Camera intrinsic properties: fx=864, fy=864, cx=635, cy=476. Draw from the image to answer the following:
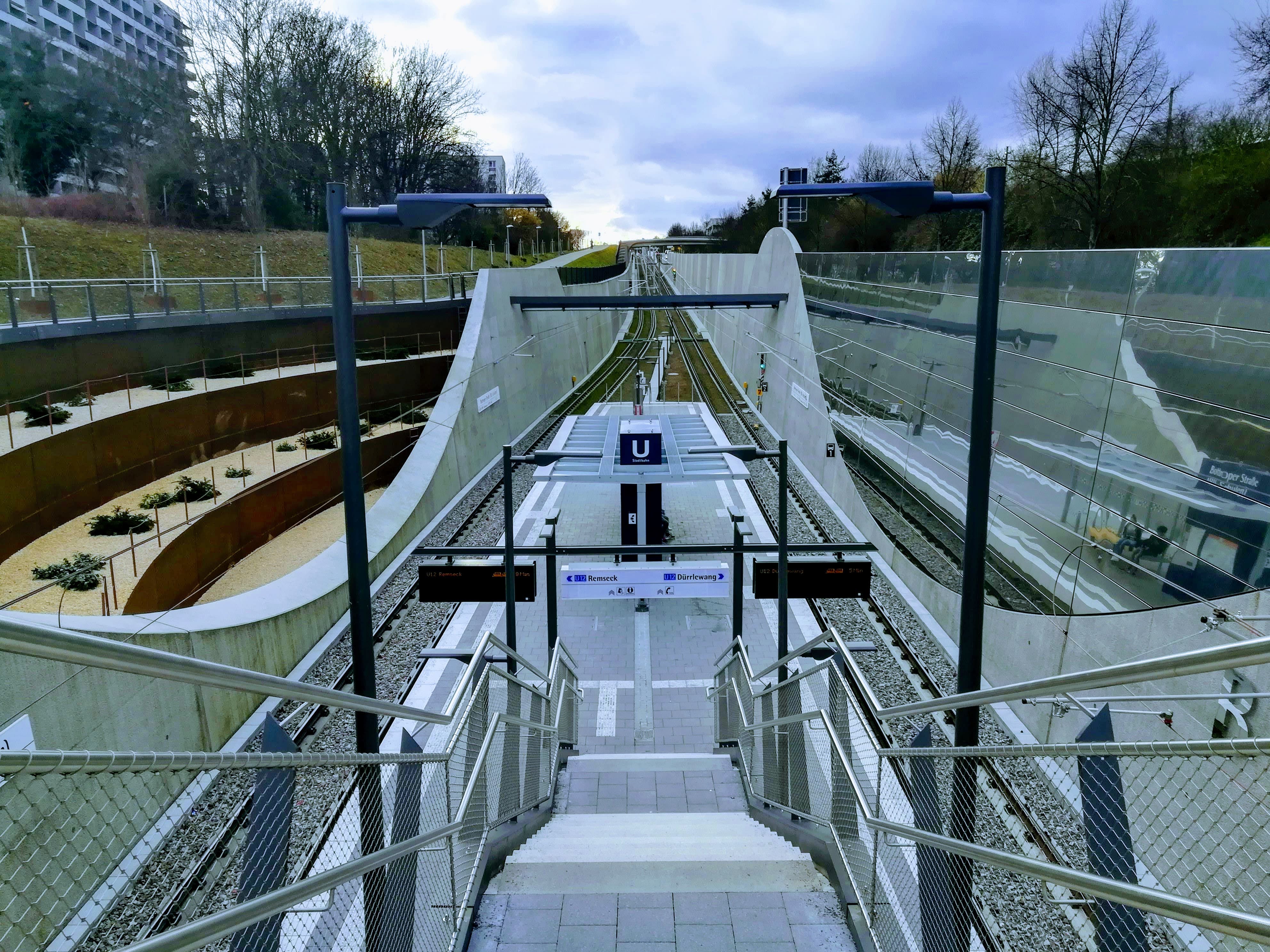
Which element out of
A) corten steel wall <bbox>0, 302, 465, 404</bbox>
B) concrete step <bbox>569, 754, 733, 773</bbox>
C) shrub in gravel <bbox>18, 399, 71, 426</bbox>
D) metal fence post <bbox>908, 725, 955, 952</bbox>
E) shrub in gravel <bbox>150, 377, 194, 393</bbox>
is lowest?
concrete step <bbox>569, 754, 733, 773</bbox>

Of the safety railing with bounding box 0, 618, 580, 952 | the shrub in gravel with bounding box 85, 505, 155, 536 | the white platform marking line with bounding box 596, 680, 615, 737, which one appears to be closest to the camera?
the safety railing with bounding box 0, 618, 580, 952

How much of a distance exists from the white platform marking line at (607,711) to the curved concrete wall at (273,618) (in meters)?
4.01

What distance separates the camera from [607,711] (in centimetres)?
1102

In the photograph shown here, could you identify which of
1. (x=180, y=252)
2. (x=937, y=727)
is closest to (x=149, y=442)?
(x=937, y=727)

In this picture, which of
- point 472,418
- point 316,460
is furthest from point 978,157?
point 316,460

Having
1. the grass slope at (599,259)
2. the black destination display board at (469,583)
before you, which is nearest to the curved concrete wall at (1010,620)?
the black destination display board at (469,583)

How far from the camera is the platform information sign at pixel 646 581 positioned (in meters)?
11.3

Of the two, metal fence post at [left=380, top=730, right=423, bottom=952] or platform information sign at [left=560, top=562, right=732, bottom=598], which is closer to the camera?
metal fence post at [left=380, top=730, right=423, bottom=952]

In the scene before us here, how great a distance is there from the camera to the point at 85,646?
1.66 meters

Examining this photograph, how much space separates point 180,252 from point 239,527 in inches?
874

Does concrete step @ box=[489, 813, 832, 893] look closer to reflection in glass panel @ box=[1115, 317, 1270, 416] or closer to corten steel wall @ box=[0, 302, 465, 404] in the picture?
reflection in glass panel @ box=[1115, 317, 1270, 416]

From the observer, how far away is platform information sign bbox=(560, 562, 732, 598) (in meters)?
11.3

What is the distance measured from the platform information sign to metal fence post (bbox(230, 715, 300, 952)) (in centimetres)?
811

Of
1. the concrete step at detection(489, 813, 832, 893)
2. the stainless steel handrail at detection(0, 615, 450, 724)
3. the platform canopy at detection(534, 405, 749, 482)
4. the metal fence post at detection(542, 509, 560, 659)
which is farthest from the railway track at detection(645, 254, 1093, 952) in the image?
the metal fence post at detection(542, 509, 560, 659)
